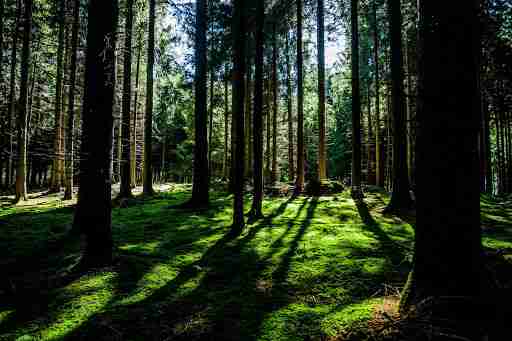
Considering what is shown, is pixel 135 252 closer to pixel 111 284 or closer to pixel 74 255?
pixel 74 255

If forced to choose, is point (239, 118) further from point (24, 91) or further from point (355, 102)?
point (24, 91)

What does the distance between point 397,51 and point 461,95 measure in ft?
25.4

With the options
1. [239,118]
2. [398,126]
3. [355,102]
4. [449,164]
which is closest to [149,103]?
[239,118]

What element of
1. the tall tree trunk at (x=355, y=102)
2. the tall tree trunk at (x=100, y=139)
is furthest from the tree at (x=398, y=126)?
the tall tree trunk at (x=100, y=139)

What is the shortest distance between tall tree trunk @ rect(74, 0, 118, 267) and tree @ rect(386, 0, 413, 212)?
26.6 feet

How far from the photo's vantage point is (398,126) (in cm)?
991

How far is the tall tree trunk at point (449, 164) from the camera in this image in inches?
125

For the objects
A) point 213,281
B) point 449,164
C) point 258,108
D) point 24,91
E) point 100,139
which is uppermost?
point 24,91

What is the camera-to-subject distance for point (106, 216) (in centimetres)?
559

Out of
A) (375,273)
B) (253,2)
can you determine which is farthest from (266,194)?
(375,273)

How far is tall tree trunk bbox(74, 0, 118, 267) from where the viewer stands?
5.48 m

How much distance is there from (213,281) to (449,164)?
141 inches

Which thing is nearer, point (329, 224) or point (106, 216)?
point (106, 216)

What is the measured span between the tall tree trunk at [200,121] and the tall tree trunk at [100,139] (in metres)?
5.78
